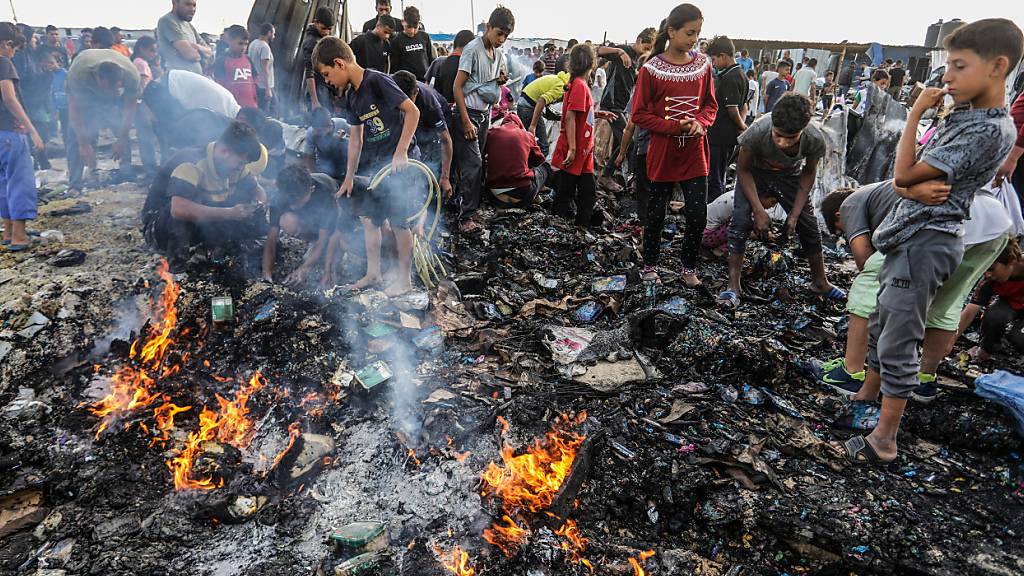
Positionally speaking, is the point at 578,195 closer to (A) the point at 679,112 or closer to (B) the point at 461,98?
(B) the point at 461,98

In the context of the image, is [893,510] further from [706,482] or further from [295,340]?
[295,340]

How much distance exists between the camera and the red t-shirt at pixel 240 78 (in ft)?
23.8

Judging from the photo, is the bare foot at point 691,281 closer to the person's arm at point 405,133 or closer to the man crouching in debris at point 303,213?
the person's arm at point 405,133

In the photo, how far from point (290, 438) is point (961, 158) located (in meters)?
3.72

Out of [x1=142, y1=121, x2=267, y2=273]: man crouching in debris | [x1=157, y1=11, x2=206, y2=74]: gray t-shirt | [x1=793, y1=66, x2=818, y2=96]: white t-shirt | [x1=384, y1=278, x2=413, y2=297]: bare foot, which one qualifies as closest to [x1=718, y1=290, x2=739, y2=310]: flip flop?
[x1=384, y1=278, x2=413, y2=297]: bare foot

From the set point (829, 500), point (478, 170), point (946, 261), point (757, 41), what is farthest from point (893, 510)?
point (757, 41)

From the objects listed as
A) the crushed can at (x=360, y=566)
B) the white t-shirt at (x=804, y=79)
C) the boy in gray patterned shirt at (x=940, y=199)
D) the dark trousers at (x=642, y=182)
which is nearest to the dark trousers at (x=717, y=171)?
the dark trousers at (x=642, y=182)

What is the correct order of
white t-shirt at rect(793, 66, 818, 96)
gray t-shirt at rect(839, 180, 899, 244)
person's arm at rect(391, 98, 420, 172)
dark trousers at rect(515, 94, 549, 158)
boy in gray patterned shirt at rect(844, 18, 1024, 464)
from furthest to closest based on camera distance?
white t-shirt at rect(793, 66, 818, 96) → dark trousers at rect(515, 94, 549, 158) → person's arm at rect(391, 98, 420, 172) → gray t-shirt at rect(839, 180, 899, 244) → boy in gray patterned shirt at rect(844, 18, 1024, 464)

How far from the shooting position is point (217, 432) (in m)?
3.33

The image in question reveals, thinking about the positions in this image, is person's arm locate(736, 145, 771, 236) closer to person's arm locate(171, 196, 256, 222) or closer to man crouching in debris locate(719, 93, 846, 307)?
man crouching in debris locate(719, 93, 846, 307)

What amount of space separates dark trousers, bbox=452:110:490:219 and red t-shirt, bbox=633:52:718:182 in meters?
2.19

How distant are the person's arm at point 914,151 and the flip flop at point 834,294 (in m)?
2.75

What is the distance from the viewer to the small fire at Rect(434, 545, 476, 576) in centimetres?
248

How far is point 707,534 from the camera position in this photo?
2639mm
